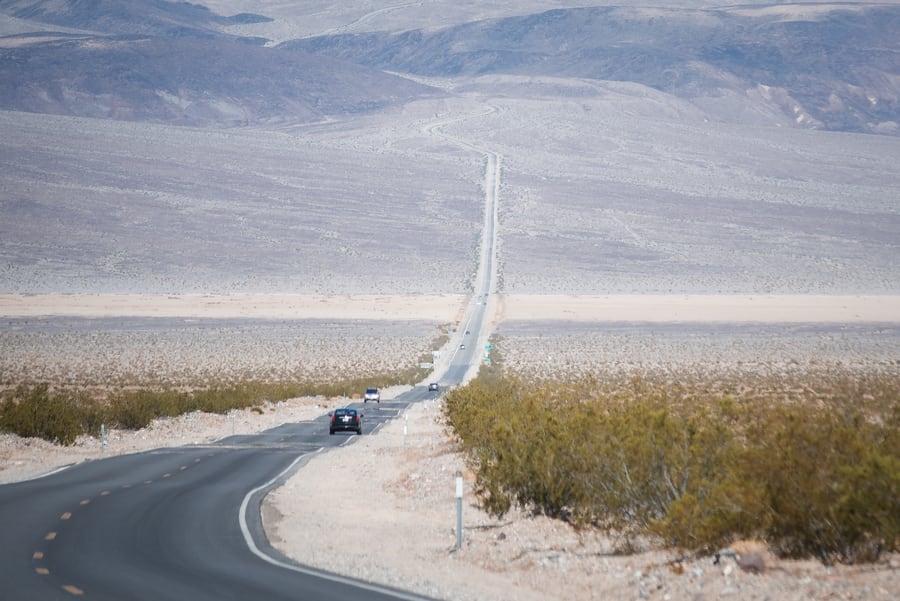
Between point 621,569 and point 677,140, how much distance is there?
165930 millimetres

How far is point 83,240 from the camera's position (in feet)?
323

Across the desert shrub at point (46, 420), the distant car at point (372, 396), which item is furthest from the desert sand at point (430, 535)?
the distant car at point (372, 396)

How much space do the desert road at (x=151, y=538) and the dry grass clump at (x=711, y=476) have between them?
9.35ft

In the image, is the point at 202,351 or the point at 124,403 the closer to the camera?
the point at 124,403

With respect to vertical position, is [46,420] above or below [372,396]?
above

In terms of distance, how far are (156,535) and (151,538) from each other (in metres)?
0.22

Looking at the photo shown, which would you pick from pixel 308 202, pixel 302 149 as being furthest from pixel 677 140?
pixel 308 202

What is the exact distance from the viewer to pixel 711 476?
1227 centimetres

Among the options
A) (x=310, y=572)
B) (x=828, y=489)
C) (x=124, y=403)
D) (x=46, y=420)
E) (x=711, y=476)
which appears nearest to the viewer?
(x=828, y=489)

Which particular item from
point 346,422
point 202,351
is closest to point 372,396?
point 346,422

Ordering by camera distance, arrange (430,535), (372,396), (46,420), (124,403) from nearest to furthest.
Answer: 1. (430,535)
2. (46,420)
3. (124,403)
4. (372,396)

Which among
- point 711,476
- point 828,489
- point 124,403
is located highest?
point 828,489

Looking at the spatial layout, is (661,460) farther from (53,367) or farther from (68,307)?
(68,307)

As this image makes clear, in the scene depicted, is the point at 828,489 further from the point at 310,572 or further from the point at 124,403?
the point at 124,403
